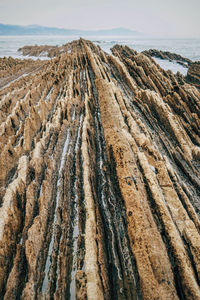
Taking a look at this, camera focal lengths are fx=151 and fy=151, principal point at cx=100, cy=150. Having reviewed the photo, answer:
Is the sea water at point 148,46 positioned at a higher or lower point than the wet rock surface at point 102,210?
higher

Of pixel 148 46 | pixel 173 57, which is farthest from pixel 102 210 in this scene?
pixel 148 46

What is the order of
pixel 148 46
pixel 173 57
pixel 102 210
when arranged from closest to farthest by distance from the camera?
pixel 102 210 < pixel 173 57 < pixel 148 46

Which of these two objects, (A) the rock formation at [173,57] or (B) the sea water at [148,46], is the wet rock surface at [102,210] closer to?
(B) the sea water at [148,46]

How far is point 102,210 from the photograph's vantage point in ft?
12.2

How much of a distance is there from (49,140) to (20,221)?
3.13 m

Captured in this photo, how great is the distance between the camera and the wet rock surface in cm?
262

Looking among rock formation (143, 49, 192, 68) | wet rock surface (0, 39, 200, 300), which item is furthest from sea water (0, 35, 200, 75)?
wet rock surface (0, 39, 200, 300)

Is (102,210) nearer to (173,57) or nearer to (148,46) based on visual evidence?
(173,57)

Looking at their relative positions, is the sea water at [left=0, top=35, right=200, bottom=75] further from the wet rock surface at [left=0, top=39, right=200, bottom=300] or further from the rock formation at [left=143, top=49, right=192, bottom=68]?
the wet rock surface at [left=0, top=39, right=200, bottom=300]

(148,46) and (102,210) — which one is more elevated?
(148,46)

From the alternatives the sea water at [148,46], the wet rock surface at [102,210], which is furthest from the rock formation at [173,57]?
the wet rock surface at [102,210]

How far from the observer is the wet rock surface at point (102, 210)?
262 cm

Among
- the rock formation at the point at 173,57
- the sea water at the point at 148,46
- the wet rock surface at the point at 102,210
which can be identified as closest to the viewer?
the wet rock surface at the point at 102,210

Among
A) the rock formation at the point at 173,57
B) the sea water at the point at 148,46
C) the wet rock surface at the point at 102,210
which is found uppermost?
the sea water at the point at 148,46
